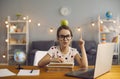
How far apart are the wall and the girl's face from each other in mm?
3869

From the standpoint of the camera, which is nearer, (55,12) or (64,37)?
(64,37)

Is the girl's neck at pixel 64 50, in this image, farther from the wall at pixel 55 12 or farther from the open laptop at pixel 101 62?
the wall at pixel 55 12

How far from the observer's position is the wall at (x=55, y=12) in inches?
229

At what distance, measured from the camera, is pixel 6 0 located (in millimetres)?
5809

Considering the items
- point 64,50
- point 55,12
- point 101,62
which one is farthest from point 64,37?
point 55,12

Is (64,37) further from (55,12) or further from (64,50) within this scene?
(55,12)

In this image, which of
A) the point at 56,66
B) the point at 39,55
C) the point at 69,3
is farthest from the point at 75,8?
the point at 56,66

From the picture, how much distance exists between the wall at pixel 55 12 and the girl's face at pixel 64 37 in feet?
12.7

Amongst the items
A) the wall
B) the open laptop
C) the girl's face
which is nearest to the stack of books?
the open laptop

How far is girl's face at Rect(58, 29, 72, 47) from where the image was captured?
1.93 meters

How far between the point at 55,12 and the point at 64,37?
399 cm

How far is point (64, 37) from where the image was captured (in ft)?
6.35

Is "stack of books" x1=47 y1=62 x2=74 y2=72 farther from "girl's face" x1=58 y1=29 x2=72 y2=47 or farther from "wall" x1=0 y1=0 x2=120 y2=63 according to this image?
"wall" x1=0 y1=0 x2=120 y2=63

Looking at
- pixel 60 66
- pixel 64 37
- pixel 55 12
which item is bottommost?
pixel 60 66
